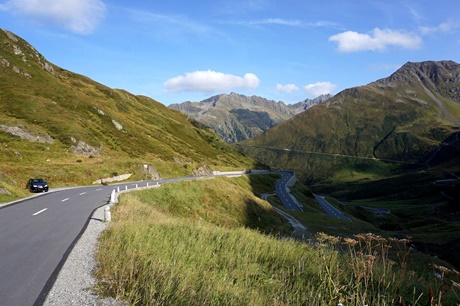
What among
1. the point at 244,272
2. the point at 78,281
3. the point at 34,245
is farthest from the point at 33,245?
the point at 244,272

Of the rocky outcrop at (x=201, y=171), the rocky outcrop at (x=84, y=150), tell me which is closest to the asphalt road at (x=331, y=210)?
the rocky outcrop at (x=201, y=171)

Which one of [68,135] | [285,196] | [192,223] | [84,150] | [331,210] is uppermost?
[68,135]

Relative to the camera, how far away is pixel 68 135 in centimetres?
7525

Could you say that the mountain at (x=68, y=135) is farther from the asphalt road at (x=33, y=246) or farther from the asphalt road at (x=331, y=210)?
the asphalt road at (x=331, y=210)

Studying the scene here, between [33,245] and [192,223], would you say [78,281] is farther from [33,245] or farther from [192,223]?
[192,223]

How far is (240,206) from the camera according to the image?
45.6 metres

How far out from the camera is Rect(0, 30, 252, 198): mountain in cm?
5466

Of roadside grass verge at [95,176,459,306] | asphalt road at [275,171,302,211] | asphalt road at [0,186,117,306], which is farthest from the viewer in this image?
asphalt road at [275,171,302,211]

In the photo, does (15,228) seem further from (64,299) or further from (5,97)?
(5,97)

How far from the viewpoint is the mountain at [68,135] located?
54656mm

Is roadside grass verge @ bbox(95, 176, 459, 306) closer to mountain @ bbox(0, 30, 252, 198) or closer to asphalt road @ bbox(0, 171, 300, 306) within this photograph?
asphalt road @ bbox(0, 171, 300, 306)

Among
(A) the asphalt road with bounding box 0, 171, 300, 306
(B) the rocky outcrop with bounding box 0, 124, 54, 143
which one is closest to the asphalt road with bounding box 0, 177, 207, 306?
(A) the asphalt road with bounding box 0, 171, 300, 306

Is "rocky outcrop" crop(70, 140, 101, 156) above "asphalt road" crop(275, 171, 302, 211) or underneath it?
above

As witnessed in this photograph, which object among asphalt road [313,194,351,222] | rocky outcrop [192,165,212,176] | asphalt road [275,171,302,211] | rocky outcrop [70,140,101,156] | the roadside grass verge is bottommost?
asphalt road [313,194,351,222]
